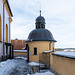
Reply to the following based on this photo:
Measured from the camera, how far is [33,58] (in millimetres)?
15023

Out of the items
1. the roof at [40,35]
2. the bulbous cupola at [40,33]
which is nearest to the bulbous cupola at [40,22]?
A: the bulbous cupola at [40,33]

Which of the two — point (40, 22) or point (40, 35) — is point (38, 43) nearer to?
point (40, 35)

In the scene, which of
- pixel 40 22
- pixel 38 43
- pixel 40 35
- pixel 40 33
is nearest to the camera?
pixel 38 43

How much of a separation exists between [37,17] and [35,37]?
4.09 metres

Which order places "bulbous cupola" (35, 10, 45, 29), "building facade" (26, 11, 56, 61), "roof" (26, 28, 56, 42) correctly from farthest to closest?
"bulbous cupola" (35, 10, 45, 29) < "roof" (26, 28, 56, 42) < "building facade" (26, 11, 56, 61)

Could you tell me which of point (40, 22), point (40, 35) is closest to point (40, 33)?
point (40, 35)

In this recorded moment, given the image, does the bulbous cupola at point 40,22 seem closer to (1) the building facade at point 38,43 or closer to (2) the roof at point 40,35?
(2) the roof at point 40,35

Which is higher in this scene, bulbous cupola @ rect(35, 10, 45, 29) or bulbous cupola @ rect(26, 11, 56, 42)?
bulbous cupola @ rect(35, 10, 45, 29)

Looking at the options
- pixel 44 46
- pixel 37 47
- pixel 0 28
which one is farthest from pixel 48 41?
pixel 0 28

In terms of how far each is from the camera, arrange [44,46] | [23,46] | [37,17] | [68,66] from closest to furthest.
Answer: [68,66], [44,46], [37,17], [23,46]

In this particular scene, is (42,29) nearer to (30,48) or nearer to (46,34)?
(46,34)

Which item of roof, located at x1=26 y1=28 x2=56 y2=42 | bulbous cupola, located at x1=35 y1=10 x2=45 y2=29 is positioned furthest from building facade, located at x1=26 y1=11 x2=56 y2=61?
bulbous cupola, located at x1=35 y1=10 x2=45 y2=29

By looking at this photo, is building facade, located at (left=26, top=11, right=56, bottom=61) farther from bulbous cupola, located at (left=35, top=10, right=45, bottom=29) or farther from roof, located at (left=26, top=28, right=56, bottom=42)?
bulbous cupola, located at (left=35, top=10, right=45, bottom=29)

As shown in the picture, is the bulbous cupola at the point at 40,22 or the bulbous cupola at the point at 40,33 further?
the bulbous cupola at the point at 40,22
